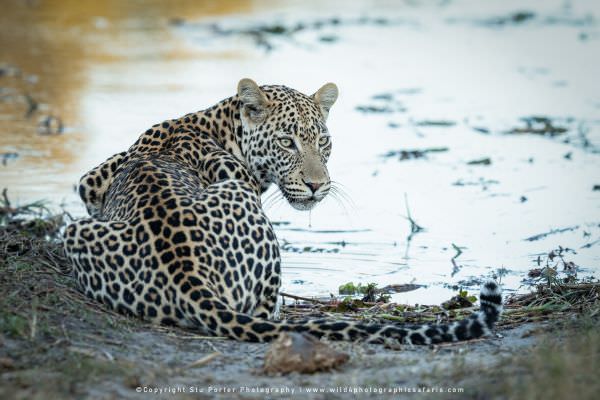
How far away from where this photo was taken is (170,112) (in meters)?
16.7

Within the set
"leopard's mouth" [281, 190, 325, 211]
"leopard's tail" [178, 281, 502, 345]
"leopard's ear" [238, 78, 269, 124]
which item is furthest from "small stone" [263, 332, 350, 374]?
"leopard's ear" [238, 78, 269, 124]

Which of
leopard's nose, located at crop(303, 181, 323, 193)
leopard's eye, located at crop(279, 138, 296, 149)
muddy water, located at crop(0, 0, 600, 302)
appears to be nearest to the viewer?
leopard's nose, located at crop(303, 181, 323, 193)

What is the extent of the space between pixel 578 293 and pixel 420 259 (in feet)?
7.92

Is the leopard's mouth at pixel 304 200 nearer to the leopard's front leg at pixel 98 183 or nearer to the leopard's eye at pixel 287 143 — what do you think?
the leopard's eye at pixel 287 143

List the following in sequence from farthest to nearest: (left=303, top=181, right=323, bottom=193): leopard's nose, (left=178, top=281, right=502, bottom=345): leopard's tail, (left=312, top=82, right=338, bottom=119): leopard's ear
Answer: (left=312, top=82, right=338, bottom=119): leopard's ear
(left=303, top=181, right=323, bottom=193): leopard's nose
(left=178, top=281, right=502, bottom=345): leopard's tail

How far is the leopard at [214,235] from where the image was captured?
23.8ft

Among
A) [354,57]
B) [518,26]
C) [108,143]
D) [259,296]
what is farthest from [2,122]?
[518,26]

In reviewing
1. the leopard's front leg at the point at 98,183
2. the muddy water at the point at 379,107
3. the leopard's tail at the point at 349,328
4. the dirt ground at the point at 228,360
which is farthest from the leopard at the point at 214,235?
the muddy water at the point at 379,107

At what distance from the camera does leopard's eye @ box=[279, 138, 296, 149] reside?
28.9 feet

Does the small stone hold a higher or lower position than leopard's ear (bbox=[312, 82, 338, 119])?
lower

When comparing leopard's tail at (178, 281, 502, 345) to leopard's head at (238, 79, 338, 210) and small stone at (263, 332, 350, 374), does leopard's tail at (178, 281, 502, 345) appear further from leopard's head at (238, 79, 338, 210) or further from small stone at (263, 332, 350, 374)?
leopard's head at (238, 79, 338, 210)

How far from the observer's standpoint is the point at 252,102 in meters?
8.94

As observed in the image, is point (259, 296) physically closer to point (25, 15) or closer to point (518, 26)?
point (518, 26)

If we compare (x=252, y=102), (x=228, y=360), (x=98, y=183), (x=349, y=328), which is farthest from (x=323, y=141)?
(x=228, y=360)
